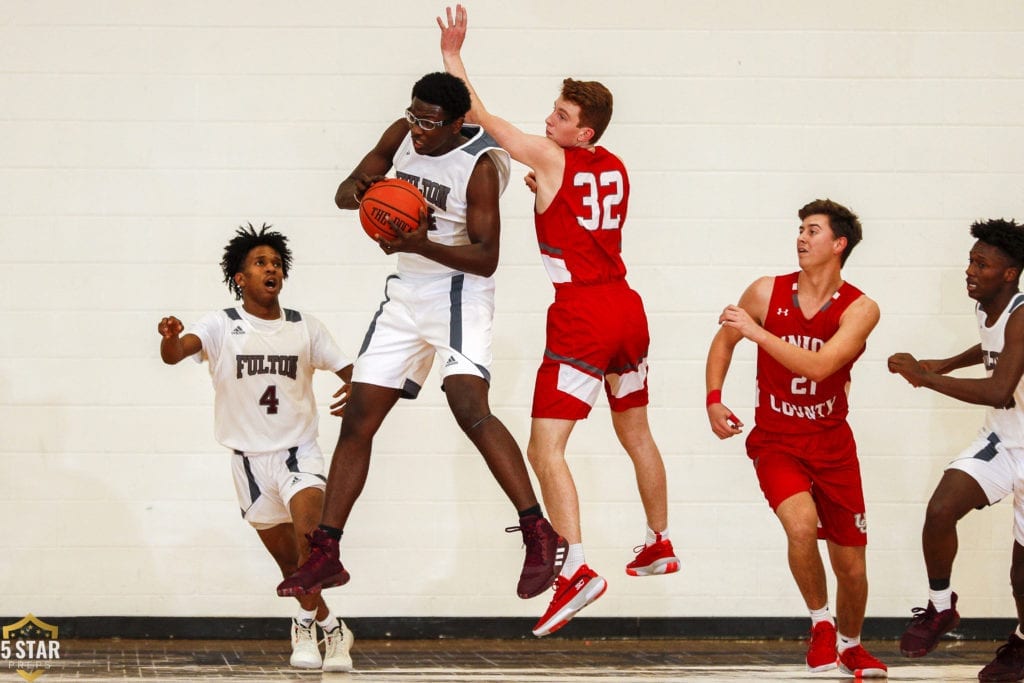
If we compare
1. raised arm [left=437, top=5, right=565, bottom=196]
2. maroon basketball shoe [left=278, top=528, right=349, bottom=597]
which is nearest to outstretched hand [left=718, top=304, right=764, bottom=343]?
raised arm [left=437, top=5, right=565, bottom=196]

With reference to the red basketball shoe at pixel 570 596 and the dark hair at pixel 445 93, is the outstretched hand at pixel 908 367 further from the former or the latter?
the dark hair at pixel 445 93

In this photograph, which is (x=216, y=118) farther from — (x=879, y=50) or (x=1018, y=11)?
(x=1018, y=11)

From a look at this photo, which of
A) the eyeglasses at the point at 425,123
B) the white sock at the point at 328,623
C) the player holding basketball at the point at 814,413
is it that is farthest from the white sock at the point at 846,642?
the eyeglasses at the point at 425,123

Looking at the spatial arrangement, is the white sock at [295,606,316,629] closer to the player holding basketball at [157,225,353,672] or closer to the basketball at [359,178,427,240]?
the player holding basketball at [157,225,353,672]

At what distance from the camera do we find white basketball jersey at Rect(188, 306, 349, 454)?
6410mm

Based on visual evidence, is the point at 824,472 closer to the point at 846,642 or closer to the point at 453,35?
the point at 846,642

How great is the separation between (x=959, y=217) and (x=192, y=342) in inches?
180

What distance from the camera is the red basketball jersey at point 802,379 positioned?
578cm

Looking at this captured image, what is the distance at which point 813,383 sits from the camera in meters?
5.82

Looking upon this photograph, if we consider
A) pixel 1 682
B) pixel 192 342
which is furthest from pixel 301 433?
pixel 1 682

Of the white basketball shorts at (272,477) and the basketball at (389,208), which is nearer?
the basketball at (389,208)

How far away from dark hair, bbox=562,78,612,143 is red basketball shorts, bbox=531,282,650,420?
68 cm

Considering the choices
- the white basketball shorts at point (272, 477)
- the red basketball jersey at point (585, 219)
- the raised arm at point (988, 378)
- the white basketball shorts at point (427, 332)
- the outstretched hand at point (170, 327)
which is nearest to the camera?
the white basketball shorts at point (427, 332)

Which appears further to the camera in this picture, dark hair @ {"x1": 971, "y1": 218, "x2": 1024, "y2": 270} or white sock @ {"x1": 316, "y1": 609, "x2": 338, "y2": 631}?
white sock @ {"x1": 316, "y1": 609, "x2": 338, "y2": 631}
